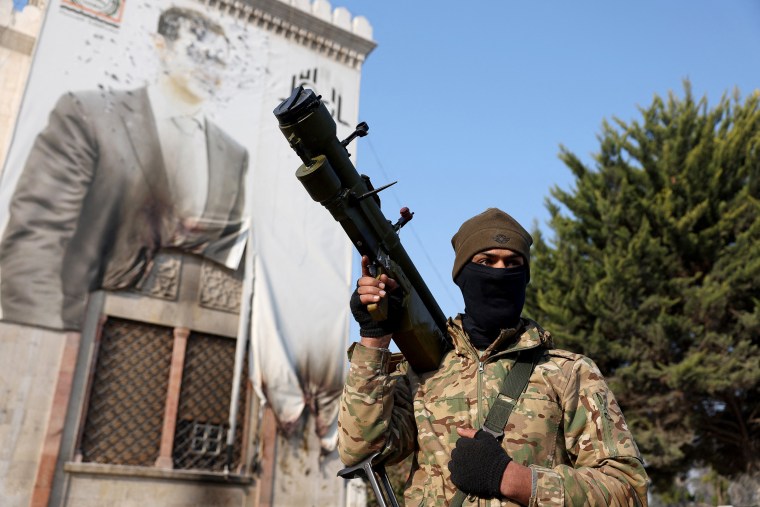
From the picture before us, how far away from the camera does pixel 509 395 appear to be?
1951 mm

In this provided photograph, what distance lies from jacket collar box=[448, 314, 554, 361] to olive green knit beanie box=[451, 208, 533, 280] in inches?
8.6

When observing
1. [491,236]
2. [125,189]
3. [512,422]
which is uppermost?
[125,189]

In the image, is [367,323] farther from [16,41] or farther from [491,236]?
[16,41]

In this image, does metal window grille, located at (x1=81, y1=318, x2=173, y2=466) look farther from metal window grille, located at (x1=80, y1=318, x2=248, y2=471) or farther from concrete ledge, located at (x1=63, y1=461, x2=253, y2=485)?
concrete ledge, located at (x1=63, y1=461, x2=253, y2=485)

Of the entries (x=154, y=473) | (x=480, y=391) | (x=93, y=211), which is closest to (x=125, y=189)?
(x=93, y=211)

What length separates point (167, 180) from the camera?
418 inches

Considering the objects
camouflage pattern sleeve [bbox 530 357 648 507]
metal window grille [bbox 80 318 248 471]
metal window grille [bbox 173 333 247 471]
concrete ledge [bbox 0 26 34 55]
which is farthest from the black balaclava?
concrete ledge [bbox 0 26 34 55]

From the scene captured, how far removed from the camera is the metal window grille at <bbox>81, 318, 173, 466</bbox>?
30.9 ft

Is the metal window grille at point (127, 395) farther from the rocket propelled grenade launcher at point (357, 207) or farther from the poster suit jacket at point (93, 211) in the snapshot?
the rocket propelled grenade launcher at point (357, 207)

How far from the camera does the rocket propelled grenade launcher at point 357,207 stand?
2111 millimetres

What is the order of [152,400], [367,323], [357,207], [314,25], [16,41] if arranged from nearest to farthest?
1. [367,323]
2. [357,207]
3. [152,400]
4. [16,41]
5. [314,25]

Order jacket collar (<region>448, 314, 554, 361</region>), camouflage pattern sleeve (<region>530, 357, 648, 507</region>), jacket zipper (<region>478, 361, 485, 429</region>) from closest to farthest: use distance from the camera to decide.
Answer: camouflage pattern sleeve (<region>530, 357, 648, 507</region>) → jacket zipper (<region>478, 361, 485, 429</region>) → jacket collar (<region>448, 314, 554, 361</region>)

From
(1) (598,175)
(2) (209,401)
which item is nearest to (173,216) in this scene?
(2) (209,401)

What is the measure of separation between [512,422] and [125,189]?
9575 mm
